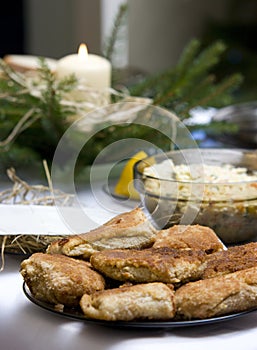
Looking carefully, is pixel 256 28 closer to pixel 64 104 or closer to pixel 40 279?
pixel 64 104

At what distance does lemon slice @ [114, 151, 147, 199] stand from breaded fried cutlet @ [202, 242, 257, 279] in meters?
0.35

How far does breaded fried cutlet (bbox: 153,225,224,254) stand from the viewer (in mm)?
909

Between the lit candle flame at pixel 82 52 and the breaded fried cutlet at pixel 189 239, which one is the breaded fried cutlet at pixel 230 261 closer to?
the breaded fried cutlet at pixel 189 239

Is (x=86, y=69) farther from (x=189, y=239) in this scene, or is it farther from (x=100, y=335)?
(x=100, y=335)

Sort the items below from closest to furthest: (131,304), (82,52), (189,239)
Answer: (131,304), (189,239), (82,52)

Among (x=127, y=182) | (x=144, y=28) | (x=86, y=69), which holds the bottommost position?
(x=144, y=28)

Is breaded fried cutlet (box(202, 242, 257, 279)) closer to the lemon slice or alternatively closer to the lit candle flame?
the lemon slice

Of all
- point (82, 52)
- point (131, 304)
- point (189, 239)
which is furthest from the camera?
point (82, 52)

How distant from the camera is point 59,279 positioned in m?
0.81

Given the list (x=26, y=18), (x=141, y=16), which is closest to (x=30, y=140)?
(x=141, y=16)

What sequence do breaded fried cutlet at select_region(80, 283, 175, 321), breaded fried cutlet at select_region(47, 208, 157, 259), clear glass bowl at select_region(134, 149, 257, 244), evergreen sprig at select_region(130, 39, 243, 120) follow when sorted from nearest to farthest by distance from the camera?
1. breaded fried cutlet at select_region(80, 283, 175, 321)
2. breaded fried cutlet at select_region(47, 208, 157, 259)
3. clear glass bowl at select_region(134, 149, 257, 244)
4. evergreen sprig at select_region(130, 39, 243, 120)

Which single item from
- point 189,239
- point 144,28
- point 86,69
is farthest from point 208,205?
point 144,28

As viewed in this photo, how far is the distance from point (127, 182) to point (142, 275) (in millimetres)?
465

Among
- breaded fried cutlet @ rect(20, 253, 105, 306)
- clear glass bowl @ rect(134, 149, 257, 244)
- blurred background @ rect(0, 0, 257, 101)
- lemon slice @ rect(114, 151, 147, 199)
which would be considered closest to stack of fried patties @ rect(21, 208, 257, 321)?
breaded fried cutlet @ rect(20, 253, 105, 306)
